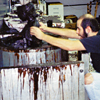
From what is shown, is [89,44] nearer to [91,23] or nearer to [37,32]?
[91,23]

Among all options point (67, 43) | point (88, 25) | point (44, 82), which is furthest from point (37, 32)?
point (44, 82)

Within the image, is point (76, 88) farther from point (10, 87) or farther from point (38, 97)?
point (10, 87)

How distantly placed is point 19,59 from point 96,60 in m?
0.94

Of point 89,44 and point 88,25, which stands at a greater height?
point 88,25

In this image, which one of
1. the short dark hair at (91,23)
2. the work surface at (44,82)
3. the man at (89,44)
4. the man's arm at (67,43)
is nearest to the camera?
the work surface at (44,82)

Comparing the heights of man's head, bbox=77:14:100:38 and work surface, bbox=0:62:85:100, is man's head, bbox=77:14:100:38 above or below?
above

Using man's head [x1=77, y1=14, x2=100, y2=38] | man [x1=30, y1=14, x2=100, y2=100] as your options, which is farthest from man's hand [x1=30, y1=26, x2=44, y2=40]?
man's head [x1=77, y1=14, x2=100, y2=38]

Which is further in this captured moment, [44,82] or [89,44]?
[89,44]

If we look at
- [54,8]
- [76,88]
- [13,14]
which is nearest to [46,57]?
[76,88]

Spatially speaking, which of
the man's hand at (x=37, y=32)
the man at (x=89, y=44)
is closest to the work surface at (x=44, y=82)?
the man at (x=89, y=44)

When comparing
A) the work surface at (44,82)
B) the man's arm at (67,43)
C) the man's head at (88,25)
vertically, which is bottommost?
the work surface at (44,82)

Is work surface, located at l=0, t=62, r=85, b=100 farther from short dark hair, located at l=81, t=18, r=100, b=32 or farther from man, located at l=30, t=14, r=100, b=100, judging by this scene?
short dark hair, located at l=81, t=18, r=100, b=32

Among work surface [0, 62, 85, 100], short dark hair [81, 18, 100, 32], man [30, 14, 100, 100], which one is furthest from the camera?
short dark hair [81, 18, 100, 32]

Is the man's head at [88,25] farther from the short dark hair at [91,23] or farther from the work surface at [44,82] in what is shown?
the work surface at [44,82]
